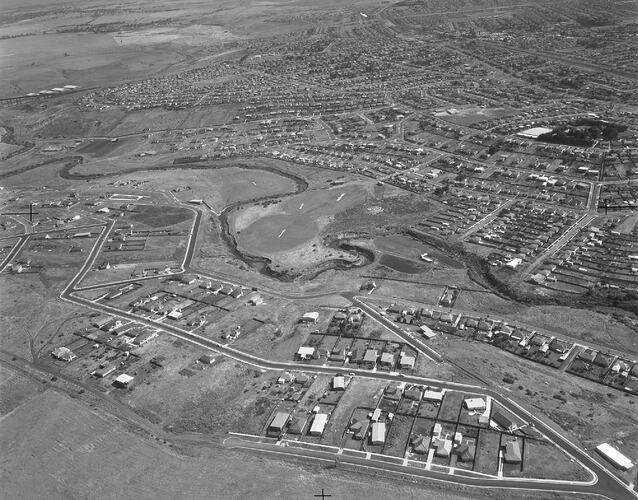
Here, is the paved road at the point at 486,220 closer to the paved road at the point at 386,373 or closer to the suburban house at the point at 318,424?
the paved road at the point at 386,373

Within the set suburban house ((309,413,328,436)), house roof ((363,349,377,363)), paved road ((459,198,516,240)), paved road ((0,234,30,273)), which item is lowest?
paved road ((0,234,30,273))

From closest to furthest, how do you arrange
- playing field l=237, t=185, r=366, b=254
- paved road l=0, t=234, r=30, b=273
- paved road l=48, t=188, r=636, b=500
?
paved road l=48, t=188, r=636, b=500 < paved road l=0, t=234, r=30, b=273 < playing field l=237, t=185, r=366, b=254

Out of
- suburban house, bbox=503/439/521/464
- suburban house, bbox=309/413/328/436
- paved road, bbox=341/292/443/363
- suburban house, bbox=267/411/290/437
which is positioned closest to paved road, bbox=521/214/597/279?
paved road, bbox=341/292/443/363

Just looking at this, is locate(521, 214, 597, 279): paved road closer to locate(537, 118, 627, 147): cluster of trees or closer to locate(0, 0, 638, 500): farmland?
locate(0, 0, 638, 500): farmland

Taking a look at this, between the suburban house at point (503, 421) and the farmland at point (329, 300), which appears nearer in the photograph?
the farmland at point (329, 300)

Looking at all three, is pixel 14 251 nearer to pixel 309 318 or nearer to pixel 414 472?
pixel 309 318

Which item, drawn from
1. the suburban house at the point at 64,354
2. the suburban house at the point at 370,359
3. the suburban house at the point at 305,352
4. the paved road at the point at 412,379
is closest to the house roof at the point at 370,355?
the suburban house at the point at 370,359

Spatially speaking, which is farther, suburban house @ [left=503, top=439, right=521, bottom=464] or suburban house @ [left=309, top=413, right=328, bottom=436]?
suburban house @ [left=309, top=413, right=328, bottom=436]

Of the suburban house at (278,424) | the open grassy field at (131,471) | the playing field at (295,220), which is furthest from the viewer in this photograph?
the playing field at (295,220)

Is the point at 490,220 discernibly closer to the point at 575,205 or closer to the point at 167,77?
the point at 575,205
